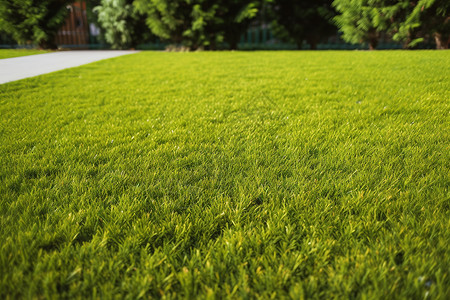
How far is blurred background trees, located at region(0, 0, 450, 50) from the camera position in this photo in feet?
46.8

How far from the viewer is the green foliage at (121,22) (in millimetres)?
19172

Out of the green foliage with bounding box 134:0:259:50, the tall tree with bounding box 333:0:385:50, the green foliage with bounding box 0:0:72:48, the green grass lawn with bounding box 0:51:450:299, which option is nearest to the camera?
the green grass lawn with bounding box 0:51:450:299

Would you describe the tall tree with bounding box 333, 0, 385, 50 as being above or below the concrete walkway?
above

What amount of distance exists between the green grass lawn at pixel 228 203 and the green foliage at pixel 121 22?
18.7 metres

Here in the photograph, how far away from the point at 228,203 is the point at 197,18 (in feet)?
60.6

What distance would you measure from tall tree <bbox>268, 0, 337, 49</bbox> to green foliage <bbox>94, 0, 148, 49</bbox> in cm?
1088

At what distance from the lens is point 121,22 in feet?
63.1

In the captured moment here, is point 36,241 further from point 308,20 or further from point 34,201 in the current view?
point 308,20

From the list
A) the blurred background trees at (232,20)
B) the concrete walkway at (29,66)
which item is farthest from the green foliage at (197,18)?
the concrete walkway at (29,66)

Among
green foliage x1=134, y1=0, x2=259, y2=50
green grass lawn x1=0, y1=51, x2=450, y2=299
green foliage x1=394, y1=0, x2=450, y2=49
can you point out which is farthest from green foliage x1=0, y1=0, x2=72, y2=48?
green foliage x1=394, y1=0, x2=450, y2=49

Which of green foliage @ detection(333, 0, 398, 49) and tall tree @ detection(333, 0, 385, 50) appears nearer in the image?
green foliage @ detection(333, 0, 398, 49)

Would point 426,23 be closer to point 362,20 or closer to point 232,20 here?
point 362,20

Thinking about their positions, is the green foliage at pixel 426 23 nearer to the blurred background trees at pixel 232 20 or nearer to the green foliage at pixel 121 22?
the blurred background trees at pixel 232 20

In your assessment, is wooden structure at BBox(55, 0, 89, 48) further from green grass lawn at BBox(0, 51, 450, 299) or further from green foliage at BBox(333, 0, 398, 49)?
green grass lawn at BBox(0, 51, 450, 299)
